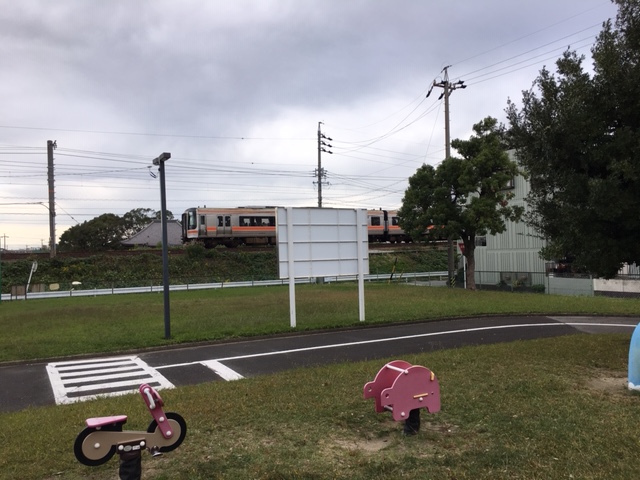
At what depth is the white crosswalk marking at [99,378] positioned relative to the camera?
7.85 m

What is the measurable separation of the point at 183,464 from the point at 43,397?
185 inches

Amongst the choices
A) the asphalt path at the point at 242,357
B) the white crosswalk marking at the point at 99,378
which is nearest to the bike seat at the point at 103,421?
the white crosswalk marking at the point at 99,378

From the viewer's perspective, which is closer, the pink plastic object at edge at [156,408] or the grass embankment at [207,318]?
the pink plastic object at edge at [156,408]

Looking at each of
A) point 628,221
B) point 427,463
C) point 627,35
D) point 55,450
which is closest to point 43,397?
point 55,450

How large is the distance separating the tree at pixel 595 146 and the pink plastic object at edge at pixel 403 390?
14.3 feet

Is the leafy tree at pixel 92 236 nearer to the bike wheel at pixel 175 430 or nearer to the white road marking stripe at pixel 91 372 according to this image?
the white road marking stripe at pixel 91 372

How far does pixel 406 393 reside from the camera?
4664 millimetres

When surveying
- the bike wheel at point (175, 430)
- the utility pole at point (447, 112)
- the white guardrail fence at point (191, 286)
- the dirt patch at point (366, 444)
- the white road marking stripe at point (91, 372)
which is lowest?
the white guardrail fence at point (191, 286)

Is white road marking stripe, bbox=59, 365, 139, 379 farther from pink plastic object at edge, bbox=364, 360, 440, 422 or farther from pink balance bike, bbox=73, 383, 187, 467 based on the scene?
pink plastic object at edge, bbox=364, 360, 440, 422

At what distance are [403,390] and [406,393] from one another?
5 cm

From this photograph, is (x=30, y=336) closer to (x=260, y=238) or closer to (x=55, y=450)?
(x=55, y=450)

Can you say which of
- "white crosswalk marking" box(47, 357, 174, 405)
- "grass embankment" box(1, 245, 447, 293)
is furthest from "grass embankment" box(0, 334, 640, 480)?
"grass embankment" box(1, 245, 447, 293)

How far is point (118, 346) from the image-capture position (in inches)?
465

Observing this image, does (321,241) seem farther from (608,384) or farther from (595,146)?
(608,384)
